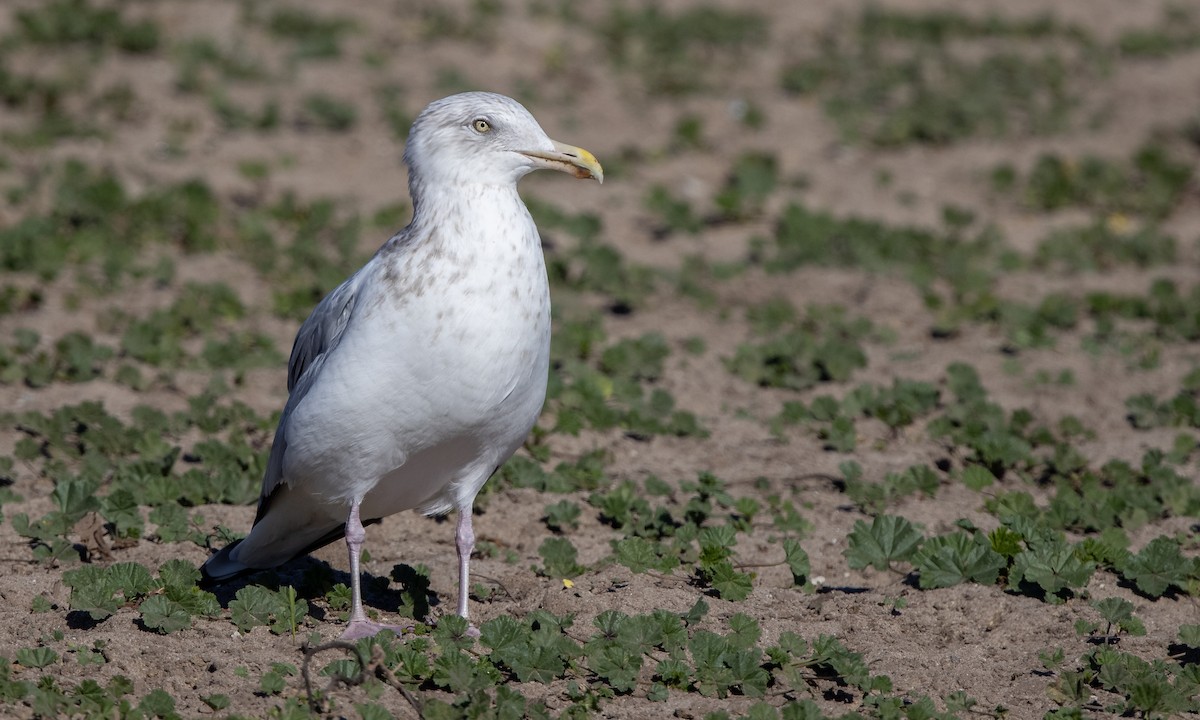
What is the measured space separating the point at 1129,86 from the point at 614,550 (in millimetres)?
9325

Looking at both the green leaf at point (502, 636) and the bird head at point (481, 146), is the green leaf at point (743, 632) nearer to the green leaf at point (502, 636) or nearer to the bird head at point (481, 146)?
the green leaf at point (502, 636)

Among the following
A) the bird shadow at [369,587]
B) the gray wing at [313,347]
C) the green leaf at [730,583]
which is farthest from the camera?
the green leaf at [730,583]

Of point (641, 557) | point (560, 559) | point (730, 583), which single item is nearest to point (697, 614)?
point (730, 583)

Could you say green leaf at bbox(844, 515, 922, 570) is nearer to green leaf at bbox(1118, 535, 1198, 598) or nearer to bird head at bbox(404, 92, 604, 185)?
green leaf at bbox(1118, 535, 1198, 598)

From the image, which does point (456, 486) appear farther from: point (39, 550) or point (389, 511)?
point (39, 550)

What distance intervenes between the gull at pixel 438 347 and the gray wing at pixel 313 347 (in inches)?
0.5

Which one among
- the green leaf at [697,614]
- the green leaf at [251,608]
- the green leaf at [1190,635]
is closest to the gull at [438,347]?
the green leaf at [251,608]

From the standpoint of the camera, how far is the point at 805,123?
1200 centimetres

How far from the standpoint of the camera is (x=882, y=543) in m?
5.60

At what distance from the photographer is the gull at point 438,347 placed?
457 centimetres

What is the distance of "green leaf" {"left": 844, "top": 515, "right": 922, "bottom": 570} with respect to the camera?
219 inches

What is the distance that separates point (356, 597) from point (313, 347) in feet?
3.07

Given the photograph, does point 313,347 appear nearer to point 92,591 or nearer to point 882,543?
point 92,591

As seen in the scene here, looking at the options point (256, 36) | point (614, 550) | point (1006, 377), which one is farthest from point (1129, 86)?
point (614, 550)
